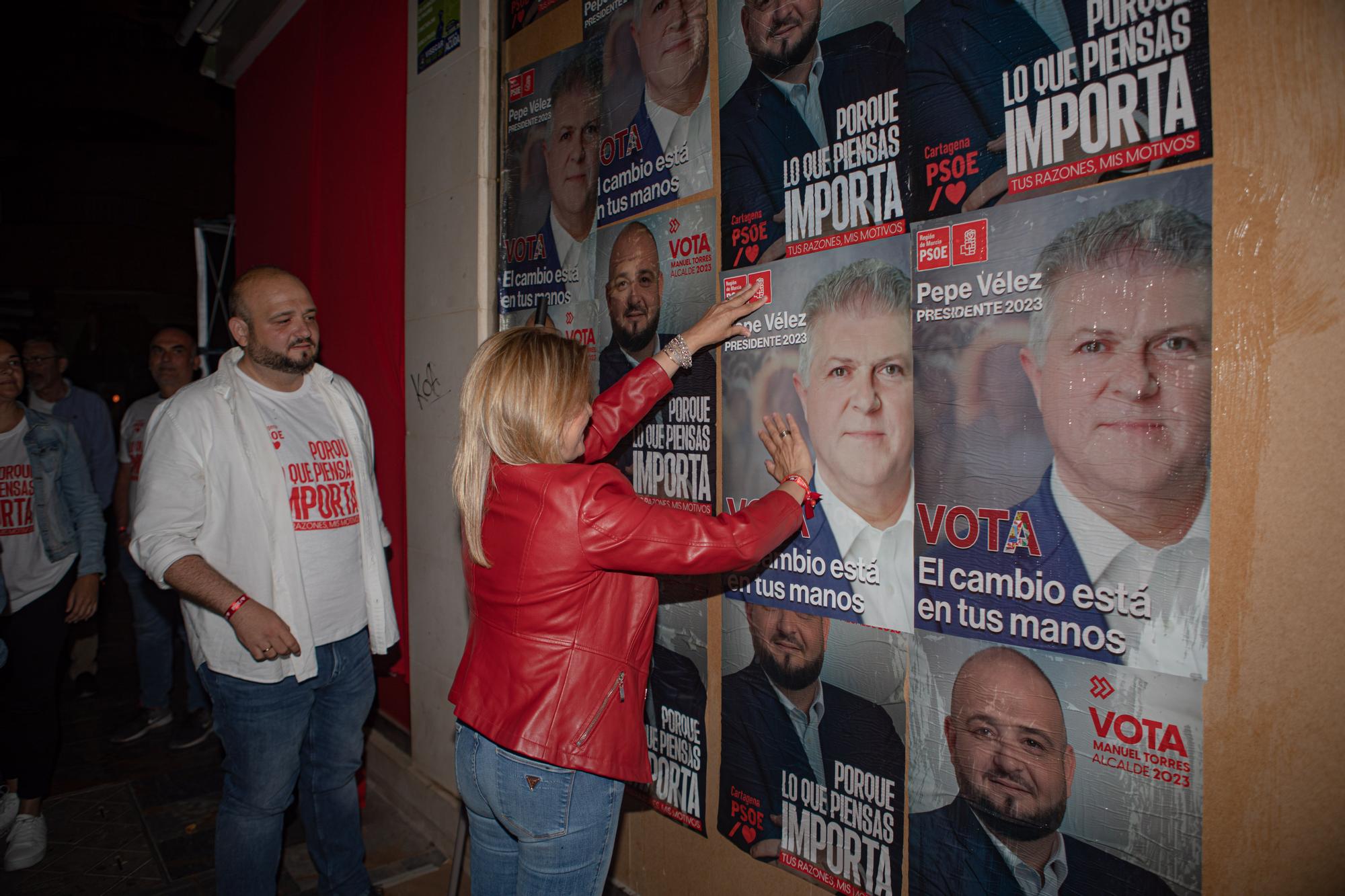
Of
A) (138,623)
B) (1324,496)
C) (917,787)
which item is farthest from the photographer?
(138,623)

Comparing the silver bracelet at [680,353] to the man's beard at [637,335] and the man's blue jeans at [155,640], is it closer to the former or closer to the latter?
the man's beard at [637,335]

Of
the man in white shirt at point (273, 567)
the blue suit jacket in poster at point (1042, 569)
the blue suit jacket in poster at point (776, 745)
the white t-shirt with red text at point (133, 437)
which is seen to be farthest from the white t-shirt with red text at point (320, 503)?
the white t-shirt with red text at point (133, 437)

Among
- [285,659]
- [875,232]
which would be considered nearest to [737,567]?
[875,232]

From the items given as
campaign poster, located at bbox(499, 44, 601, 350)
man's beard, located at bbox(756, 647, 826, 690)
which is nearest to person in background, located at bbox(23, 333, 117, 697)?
campaign poster, located at bbox(499, 44, 601, 350)

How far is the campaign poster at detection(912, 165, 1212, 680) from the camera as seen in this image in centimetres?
132

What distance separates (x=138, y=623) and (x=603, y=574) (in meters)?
4.16

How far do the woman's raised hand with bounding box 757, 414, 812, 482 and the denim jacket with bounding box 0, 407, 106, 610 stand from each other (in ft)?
10.3

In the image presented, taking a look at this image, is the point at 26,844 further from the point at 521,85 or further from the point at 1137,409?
the point at 1137,409

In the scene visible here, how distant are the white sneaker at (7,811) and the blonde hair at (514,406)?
3.02 meters

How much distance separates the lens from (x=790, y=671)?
2.01 metres

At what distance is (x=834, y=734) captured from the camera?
6.22ft

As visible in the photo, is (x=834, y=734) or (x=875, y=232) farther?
(x=834, y=734)

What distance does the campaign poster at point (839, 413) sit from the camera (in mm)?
1740

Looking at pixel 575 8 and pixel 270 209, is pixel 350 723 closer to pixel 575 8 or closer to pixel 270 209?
pixel 575 8
